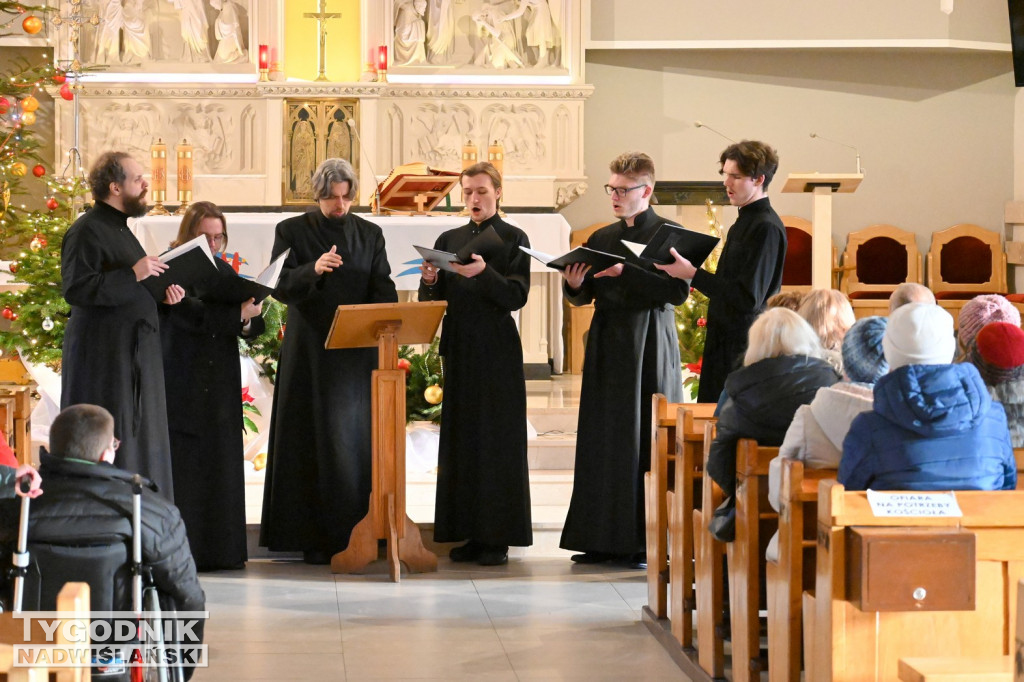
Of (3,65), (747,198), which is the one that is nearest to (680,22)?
(3,65)

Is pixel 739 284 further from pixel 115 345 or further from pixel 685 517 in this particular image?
pixel 115 345

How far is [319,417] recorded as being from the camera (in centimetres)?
578

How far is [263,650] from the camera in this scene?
4.47 m

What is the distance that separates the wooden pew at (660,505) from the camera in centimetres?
483

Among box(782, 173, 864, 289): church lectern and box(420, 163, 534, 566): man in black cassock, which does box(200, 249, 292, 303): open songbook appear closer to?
box(420, 163, 534, 566): man in black cassock

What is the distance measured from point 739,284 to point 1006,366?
1.60 metres

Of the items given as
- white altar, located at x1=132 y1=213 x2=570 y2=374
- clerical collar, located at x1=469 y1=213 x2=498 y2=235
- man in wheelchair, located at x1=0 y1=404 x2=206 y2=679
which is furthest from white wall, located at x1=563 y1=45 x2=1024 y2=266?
man in wheelchair, located at x1=0 y1=404 x2=206 y2=679

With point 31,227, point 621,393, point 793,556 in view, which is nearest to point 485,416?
point 621,393

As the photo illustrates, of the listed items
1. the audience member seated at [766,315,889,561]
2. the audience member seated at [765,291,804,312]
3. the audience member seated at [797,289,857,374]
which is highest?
the audience member seated at [765,291,804,312]

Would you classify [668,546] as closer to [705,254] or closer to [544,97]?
[705,254]

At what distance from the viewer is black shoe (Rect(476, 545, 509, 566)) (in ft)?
19.2

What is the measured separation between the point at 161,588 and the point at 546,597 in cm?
217

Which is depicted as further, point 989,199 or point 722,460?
point 989,199

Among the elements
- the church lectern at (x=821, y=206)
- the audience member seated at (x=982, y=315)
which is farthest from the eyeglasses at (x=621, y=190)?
the church lectern at (x=821, y=206)
